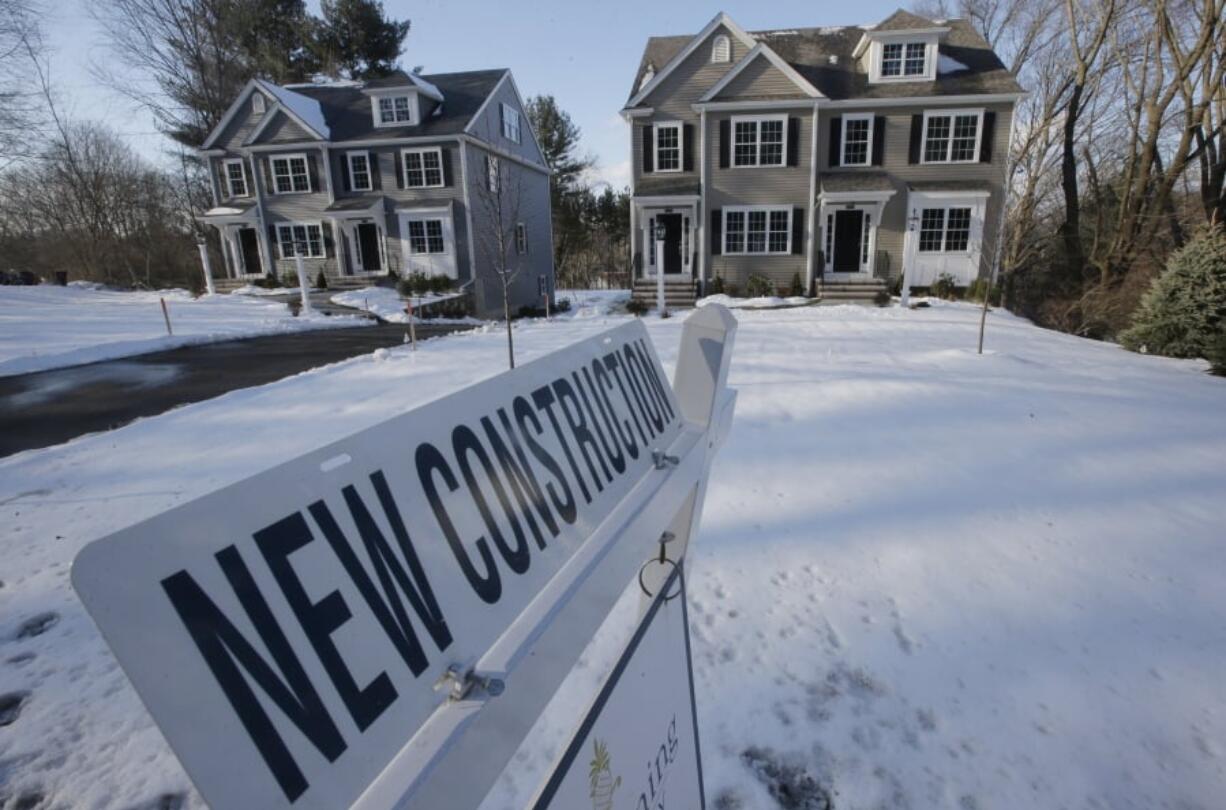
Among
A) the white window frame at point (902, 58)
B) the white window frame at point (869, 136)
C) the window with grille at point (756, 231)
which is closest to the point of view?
the white window frame at point (902, 58)

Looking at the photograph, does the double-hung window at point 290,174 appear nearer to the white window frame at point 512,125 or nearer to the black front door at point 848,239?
the white window frame at point 512,125

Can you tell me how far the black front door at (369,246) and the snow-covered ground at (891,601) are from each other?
17.2 metres

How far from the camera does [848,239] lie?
18.9 metres

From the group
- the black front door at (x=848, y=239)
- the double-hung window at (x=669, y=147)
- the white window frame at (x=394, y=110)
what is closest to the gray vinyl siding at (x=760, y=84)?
the double-hung window at (x=669, y=147)

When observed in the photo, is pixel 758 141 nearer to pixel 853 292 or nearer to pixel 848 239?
pixel 848 239

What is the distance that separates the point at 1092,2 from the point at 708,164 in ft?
40.7

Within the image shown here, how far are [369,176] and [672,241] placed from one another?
11612 millimetres

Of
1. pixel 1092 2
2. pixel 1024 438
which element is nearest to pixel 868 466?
pixel 1024 438

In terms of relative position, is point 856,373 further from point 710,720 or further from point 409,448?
point 409,448

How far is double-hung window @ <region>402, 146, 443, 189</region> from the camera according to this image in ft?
68.6

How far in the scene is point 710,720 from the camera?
2295mm

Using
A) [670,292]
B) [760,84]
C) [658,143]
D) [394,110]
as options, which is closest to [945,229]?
[760,84]

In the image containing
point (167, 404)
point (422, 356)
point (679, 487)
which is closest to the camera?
point (679, 487)

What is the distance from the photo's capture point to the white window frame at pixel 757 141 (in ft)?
58.6
